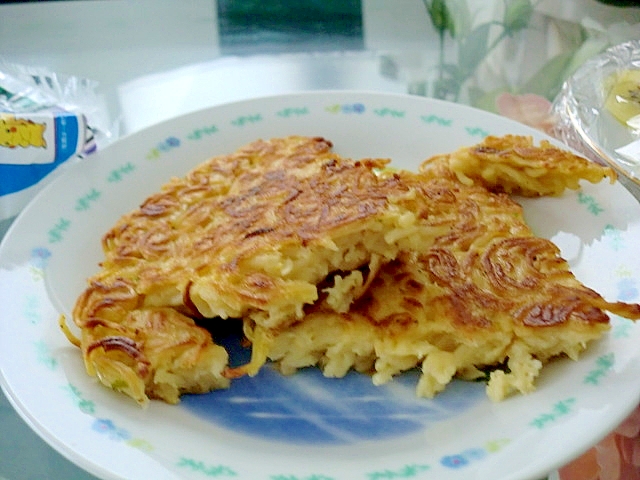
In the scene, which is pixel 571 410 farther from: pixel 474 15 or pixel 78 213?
pixel 474 15

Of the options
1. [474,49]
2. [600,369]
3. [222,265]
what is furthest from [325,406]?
[474,49]

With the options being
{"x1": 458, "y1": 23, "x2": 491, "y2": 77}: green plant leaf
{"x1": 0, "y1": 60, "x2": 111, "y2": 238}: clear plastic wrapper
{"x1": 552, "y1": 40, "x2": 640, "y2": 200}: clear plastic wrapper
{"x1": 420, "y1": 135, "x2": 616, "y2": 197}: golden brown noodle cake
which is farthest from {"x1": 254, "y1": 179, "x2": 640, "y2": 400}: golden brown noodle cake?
{"x1": 458, "y1": 23, "x2": 491, "y2": 77}: green plant leaf

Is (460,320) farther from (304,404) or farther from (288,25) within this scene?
(288,25)

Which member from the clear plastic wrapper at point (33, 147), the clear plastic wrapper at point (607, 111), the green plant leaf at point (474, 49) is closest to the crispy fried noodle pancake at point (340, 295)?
the clear plastic wrapper at point (607, 111)

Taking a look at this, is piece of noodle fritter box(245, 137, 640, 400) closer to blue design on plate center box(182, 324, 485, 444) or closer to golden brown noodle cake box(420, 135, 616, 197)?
blue design on plate center box(182, 324, 485, 444)

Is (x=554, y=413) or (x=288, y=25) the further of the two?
(x=288, y=25)

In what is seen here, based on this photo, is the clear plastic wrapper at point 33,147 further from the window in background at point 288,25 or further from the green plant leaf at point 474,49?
the green plant leaf at point 474,49

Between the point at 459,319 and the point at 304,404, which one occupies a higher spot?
the point at 459,319
